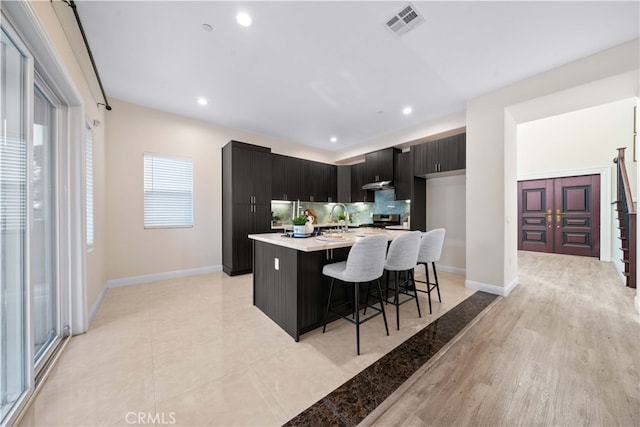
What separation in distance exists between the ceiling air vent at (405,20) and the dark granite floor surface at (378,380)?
9.78 feet

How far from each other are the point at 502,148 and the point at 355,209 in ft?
12.2

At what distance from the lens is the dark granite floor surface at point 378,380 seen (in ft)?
4.34

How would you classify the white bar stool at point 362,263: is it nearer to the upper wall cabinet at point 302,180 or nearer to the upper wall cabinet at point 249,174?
the upper wall cabinet at point 249,174

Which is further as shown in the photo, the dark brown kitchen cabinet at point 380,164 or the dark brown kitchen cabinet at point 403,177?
the dark brown kitchen cabinet at point 380,164

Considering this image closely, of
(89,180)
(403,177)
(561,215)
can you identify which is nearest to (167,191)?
(89,180)

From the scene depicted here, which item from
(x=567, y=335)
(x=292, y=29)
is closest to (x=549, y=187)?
(x=567, y=335)

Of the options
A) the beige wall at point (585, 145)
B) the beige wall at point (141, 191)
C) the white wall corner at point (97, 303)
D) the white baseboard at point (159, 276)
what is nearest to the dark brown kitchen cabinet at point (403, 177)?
the beige wall at point (141, 191)

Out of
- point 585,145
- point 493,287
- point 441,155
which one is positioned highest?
point 585,145

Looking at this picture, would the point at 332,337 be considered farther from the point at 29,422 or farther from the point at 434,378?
the point at 29,422

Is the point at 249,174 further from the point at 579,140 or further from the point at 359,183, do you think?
the point at 579,140

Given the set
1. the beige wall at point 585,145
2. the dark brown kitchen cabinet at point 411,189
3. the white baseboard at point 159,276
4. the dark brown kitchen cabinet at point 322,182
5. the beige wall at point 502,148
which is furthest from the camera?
the dark brown kitchen cabinet at point 322,182

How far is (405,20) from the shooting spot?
2.12 m

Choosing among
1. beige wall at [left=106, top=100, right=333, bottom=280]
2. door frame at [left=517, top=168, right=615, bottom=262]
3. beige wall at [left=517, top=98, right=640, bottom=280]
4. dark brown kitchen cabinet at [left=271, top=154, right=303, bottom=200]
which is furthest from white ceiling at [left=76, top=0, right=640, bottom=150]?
door frame at [left=517, top=168, right=615, bottom=262]

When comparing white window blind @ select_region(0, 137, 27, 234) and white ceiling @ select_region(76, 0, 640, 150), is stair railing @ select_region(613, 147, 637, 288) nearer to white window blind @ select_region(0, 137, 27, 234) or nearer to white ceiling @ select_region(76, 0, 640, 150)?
white ceiling @ select_region(76, 0, 640, 150)
